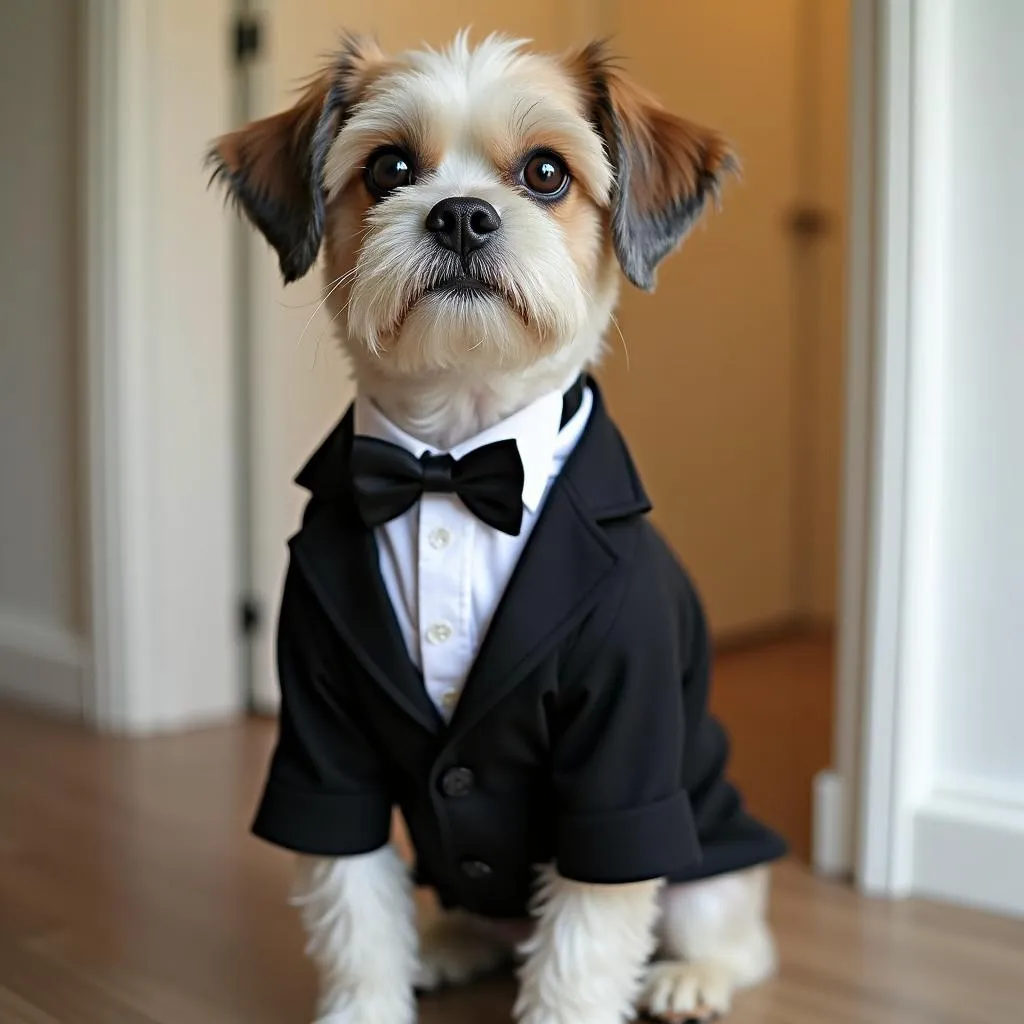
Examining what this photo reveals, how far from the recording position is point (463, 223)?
1144 millimetres

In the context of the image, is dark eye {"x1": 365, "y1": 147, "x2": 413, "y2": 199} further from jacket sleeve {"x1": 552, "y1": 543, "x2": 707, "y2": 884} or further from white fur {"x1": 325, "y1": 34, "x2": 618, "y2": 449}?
jacket sleeve {"x1": 552, "y1": 543, "x2": 707, "y2": 884}

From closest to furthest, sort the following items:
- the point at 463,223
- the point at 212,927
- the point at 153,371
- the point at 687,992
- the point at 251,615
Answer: the point at 463,223, the point at 687,992, the point at 212,927, the point at 153,371, the point at 251,615

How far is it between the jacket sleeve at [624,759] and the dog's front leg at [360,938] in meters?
0.21

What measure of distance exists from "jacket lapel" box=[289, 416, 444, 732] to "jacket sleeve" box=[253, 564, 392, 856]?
0.03 m

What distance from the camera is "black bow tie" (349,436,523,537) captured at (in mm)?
1210

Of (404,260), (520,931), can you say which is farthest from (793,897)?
(404,260)

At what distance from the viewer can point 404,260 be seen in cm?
115

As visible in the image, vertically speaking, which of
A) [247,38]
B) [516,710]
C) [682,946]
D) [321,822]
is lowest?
[682,946]

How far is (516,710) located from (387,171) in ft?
1.79

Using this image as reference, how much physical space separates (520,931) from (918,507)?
81cm

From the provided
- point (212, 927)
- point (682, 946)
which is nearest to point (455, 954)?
point (682, 946)

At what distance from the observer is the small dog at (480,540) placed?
119cm

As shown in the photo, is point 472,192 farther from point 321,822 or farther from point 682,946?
point 682,946

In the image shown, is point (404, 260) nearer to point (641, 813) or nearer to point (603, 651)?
point (603, 651)
